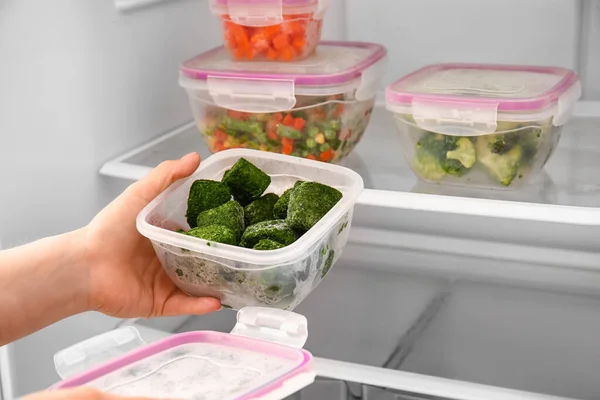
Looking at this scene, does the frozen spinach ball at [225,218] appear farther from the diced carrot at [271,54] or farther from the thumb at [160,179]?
the diced carrot at [271,54]

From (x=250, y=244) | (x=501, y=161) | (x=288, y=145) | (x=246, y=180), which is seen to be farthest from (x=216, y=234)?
(x=501, y=161)

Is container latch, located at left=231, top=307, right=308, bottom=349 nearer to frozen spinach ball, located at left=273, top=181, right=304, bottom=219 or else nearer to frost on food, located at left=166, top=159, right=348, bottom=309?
frost on food, located at left=166, top=159, right=348, bottom=309

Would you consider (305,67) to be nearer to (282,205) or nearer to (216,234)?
(282,205)

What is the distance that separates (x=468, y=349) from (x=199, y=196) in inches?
28.6

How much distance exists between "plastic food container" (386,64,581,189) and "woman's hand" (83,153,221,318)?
0.36m

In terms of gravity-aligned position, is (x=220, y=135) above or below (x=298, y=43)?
below

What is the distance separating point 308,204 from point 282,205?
8 cm

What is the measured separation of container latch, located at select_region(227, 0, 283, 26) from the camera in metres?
1.33

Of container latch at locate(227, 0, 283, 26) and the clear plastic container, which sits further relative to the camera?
container latch at locate(227, 0, 283, 26)

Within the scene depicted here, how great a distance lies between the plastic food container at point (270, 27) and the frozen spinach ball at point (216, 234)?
0.47 metres

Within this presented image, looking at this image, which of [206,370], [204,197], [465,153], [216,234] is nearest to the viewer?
A: [206,370]

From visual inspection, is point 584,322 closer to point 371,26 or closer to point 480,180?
point 480,180

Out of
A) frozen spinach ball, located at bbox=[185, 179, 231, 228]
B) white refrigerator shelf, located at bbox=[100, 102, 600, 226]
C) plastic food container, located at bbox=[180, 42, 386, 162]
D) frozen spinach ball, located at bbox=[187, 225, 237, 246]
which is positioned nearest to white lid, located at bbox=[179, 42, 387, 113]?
plastic food container, located at bbox=[180, 42, 386, 162]

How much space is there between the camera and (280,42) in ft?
4.56
